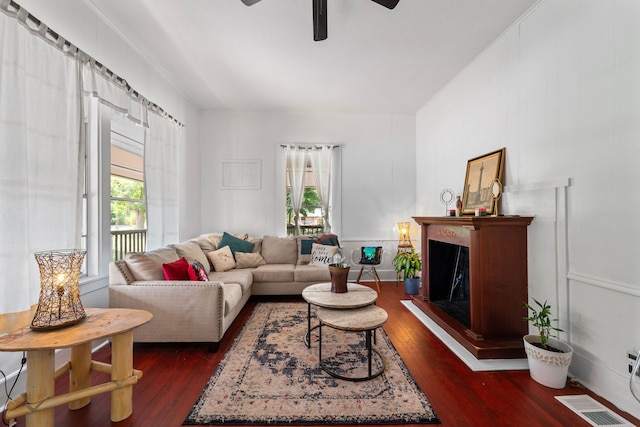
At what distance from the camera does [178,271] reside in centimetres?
266

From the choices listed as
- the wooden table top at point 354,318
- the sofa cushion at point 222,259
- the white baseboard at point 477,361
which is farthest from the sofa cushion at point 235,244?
the white baseboard at point 477,361

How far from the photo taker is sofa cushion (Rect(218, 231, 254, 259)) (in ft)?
13.6

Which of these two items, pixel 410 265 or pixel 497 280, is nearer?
pixel 497 280

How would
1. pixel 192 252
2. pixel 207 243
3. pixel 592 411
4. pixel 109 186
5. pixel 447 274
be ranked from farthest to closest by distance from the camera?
pixel 207 243 < pixel 447 274 < pixel 192 252 < pixel 109 186 < pixel 592 411

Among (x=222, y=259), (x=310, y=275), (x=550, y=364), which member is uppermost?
Answer: (x=222, y=259)

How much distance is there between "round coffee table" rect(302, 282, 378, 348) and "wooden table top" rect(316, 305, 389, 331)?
0.19ft

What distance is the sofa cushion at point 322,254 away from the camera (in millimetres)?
4086

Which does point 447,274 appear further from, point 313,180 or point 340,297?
point 313,180

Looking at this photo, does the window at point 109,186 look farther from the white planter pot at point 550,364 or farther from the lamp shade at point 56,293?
the white planter pot at point 550,364

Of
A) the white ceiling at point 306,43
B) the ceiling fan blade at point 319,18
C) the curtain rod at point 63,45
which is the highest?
the white ceiling at point 306,43

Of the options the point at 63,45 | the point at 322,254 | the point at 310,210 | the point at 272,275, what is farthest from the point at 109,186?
the point at 310,210

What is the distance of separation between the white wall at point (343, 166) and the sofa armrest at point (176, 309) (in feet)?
7.96

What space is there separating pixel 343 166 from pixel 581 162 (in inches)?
131

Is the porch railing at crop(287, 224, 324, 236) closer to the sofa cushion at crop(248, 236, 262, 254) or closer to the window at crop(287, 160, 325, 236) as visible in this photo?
the window at crop(287, 160, 325, 236)
